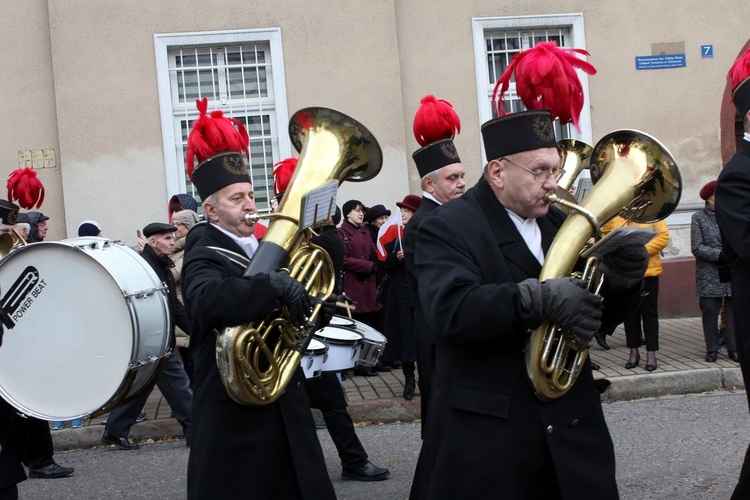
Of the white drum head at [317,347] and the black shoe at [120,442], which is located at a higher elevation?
the white drum head at [317,347]

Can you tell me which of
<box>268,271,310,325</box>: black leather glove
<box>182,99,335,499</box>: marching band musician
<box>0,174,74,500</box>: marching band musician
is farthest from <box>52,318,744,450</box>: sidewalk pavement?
<box>268,271,310,325</box>: black leather glove

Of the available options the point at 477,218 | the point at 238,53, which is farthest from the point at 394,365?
the point at 477,218

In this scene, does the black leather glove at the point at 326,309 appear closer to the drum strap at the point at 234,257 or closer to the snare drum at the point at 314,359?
the drum strap at the point at 234,257

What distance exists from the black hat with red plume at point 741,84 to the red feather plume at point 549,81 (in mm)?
968

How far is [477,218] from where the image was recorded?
3016 millimetres

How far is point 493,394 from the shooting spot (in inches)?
113

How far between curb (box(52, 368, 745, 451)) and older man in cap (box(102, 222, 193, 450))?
0.23 metres

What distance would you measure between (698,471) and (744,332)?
216 cm

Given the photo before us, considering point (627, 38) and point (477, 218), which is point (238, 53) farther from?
point (477, 218)

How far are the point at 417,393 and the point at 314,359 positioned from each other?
288cm

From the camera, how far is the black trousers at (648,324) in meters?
8.20

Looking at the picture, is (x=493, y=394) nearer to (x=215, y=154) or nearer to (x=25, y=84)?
(x=215, y=154)

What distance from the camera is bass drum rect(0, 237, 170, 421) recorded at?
441 cm

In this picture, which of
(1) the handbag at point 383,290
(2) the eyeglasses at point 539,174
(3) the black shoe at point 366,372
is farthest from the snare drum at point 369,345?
(3) the black shoe at point 366,372
